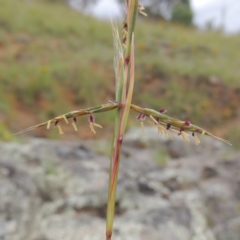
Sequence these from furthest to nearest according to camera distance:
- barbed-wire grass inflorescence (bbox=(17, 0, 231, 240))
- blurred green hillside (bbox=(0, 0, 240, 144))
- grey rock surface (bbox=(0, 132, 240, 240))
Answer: blurred green hillside (bbox=(0, 0, 240, 144))
grey rock surface (bbox=(0, 132, 240, 240))
barbed-wire grass inflorescence (bbox=(17, 0, 231, 240))

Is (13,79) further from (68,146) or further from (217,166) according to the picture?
(217,166)

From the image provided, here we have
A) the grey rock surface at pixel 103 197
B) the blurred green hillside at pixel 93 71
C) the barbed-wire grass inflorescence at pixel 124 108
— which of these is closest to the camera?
the barbed-wire grass inflorescence at pixel 124 108

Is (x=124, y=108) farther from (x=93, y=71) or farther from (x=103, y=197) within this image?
(x=93, y=71)

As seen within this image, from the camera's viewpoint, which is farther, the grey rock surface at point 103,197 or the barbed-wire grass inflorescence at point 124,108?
the grey rock surface at point 103,197

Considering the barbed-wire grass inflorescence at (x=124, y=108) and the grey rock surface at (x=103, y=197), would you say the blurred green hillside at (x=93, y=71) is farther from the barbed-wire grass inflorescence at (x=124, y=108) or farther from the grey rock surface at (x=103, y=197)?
the barbed-wire grass inflorescence at (x=124, y=108)

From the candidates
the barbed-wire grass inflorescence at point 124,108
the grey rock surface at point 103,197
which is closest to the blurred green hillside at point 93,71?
the grey rock surface at point 103,197

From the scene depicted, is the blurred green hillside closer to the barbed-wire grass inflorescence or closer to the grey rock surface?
the grey rock surface

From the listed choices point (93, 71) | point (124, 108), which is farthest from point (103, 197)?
point (93, 71)

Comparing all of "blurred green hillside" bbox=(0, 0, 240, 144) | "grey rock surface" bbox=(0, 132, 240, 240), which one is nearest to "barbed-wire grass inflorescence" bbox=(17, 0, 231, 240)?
"grey rock surface" bbox=(0, 132, 240, 240)
